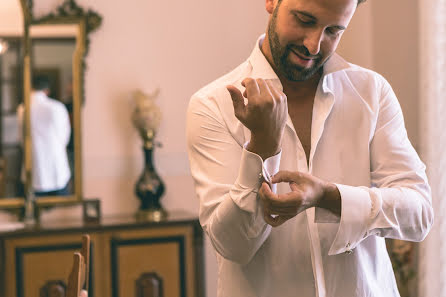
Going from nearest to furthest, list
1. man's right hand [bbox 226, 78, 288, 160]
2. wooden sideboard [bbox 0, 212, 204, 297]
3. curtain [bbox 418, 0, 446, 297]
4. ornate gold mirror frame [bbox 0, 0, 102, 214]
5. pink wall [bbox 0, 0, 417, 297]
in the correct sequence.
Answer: man's right hand [bbox 226, 78, 288, 160], curtain [bbox 418, 0, 446, 297], wooden sideboard [bbox 0, 212, 204, 297], ornate gold mirror frame [bbox 0, 0, 102, 214], pink wall [bbox 0, 0, 417, 297]

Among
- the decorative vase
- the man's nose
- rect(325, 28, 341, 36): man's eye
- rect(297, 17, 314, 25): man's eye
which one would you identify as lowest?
the decorative vase

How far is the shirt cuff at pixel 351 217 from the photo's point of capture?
131 centimetres

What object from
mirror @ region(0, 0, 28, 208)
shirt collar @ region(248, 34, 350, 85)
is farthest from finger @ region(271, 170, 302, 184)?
mirror @ region(0, 0, 28, 208)

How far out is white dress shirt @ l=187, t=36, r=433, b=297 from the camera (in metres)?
1.33

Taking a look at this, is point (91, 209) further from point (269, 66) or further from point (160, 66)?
point (269, 66)

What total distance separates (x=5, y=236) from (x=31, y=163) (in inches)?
22.5

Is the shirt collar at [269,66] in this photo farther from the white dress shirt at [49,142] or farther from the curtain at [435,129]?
the white dress shirt at [49,142]

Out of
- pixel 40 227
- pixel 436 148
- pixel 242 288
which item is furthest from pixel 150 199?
pixel 242 288

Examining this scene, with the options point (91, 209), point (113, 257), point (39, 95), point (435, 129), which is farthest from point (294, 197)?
point (39, 95)

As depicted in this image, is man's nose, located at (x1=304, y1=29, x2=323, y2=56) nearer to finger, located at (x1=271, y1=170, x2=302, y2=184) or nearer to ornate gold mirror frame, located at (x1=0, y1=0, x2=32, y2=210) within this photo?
finger, located at (x1=271, y1=170, x2=302, y2=184)

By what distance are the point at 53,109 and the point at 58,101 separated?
57mm

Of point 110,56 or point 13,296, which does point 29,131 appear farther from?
point 13,296

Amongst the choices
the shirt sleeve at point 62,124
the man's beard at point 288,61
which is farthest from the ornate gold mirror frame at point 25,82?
the man's beard at point 288,61

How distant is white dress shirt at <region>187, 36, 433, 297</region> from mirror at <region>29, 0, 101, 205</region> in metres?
2.72
